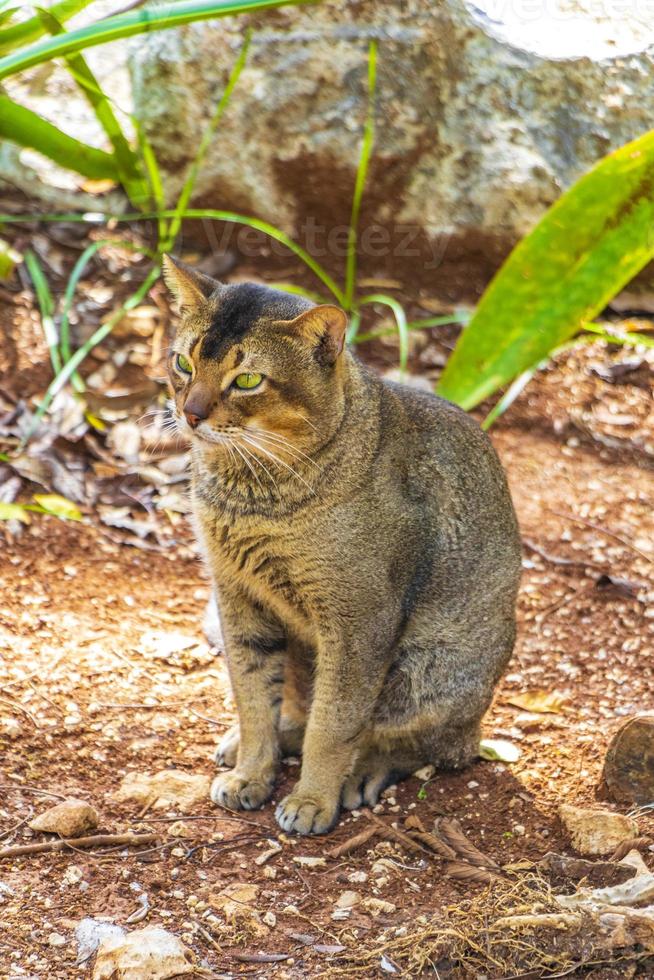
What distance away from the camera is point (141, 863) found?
3117 millimetres

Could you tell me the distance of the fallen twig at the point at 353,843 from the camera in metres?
3.30

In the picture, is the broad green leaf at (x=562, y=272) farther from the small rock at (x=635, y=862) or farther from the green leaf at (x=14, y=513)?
the small rock at (x=635, y=862)

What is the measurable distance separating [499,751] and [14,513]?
2.22 metres

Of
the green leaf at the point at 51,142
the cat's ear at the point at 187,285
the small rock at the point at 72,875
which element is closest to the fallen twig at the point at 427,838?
the small rock at the point at 72,875

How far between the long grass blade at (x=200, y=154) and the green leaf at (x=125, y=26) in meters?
1.49

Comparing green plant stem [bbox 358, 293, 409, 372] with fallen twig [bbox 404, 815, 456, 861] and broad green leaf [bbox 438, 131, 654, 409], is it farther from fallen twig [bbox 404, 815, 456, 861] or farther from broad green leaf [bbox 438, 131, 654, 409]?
fallen twig [bbox 404, 815, 456, 861]

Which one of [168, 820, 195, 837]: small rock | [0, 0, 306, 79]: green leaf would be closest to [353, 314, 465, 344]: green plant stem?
[0, 0, 306, 79]: green leaf

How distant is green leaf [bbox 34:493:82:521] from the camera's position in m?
4.82

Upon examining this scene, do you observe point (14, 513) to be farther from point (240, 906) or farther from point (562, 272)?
point (562, 272)

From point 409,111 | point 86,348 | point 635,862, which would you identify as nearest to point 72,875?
point 635,862

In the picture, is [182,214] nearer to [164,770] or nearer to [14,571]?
[14,571]

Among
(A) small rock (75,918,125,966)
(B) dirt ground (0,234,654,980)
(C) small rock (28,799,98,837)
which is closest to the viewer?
(A) small rock (75,918,125,966)

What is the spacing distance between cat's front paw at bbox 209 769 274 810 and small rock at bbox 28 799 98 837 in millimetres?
469

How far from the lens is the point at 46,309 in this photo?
5.41m
